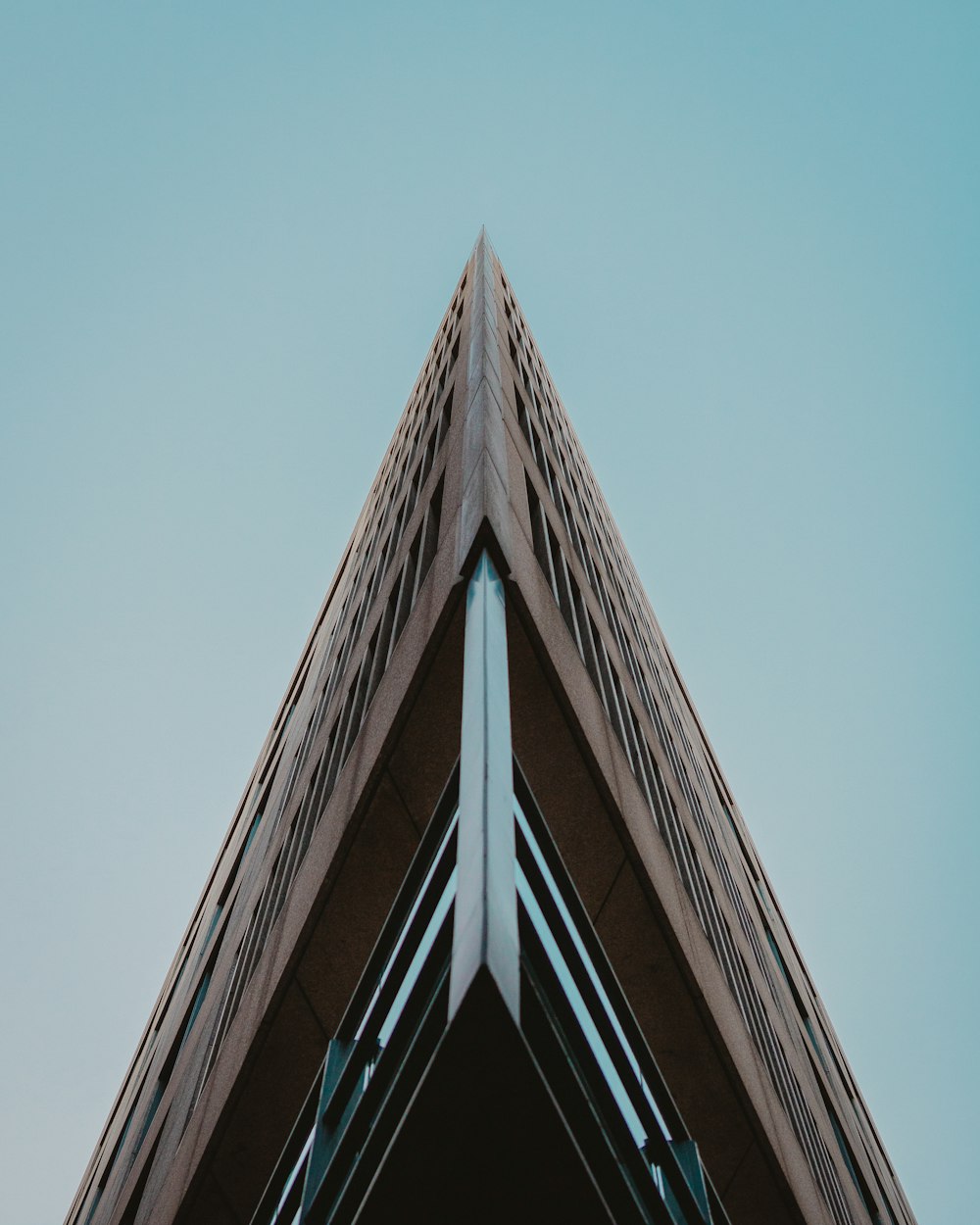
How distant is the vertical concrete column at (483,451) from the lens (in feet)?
29.0

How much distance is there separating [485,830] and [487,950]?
1.00 metres

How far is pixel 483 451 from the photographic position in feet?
34.4

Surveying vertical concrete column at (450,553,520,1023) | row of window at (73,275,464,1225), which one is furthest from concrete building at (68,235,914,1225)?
row of window at (73,275,464,1225)

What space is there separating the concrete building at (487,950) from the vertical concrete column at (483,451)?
2.2 inches

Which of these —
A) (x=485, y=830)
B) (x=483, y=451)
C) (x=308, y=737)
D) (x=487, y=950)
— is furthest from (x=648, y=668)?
(x=487, y=950)

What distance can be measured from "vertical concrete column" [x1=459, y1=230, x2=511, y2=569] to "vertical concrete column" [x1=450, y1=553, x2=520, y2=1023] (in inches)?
38.7

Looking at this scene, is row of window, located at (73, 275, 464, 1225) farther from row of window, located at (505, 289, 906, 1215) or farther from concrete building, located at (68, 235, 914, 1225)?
row of window, located at (505, 289, 906, 1215)

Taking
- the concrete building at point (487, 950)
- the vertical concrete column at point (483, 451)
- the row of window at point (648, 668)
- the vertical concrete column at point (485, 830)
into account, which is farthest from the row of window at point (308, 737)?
the vertical concrete column at point (485, 830)

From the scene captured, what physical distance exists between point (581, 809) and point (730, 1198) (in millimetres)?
4607

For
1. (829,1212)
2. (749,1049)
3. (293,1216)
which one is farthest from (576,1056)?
(829,1212)

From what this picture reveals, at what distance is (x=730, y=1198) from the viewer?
1024cm

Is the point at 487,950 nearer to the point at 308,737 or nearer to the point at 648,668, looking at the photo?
the point at 308,737

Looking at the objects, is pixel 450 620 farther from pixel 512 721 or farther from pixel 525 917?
pixel 525 917

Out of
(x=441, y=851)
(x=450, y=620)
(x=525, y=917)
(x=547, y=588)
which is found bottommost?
(x=525, y=917)
